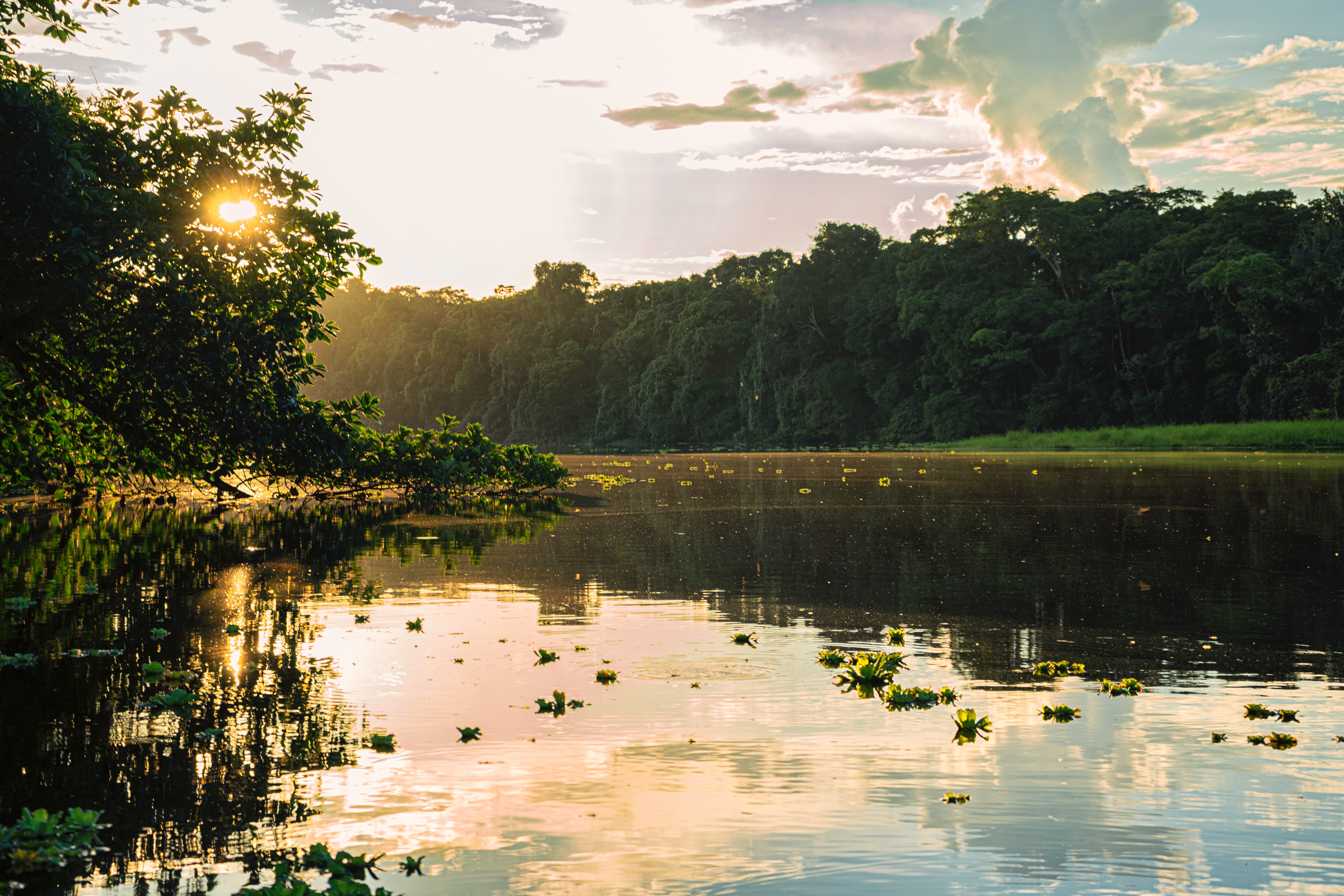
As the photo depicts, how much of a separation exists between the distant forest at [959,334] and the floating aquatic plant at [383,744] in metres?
72.6

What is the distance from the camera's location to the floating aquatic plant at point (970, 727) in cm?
685

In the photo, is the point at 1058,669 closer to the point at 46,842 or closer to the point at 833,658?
the point at 833,658

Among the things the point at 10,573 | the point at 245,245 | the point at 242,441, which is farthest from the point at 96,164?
the point at 10,573

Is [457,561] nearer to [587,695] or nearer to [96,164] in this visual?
[96,164]

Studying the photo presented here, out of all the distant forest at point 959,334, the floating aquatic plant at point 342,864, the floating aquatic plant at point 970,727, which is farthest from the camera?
the distant forest at point 959,334

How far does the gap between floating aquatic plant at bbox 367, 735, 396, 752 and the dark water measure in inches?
2.3

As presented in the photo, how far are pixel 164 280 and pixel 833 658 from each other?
28.0 feet

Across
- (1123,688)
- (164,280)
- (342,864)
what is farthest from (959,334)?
(342,864)

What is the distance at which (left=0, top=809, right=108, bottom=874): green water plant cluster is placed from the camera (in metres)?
4.73

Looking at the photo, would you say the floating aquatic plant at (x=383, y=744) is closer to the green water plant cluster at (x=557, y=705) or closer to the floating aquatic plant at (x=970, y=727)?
the green water plant cluster at (x=557, y=705)

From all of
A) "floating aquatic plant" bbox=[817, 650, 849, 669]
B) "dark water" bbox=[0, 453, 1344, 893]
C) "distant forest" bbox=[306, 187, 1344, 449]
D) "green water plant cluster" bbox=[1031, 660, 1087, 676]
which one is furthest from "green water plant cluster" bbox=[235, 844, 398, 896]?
"distant forest" bbox=[306, 187, 1344, 449]

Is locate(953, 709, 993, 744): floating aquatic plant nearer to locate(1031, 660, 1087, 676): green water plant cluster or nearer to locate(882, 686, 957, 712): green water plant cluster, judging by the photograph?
locate(882, 686, 957, 712): green water plant cluster

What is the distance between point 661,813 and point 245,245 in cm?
1013

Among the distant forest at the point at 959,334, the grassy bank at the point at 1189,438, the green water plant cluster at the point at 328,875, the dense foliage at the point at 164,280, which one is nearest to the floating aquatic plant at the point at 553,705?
the green water plant cluster at the point at 328,875
